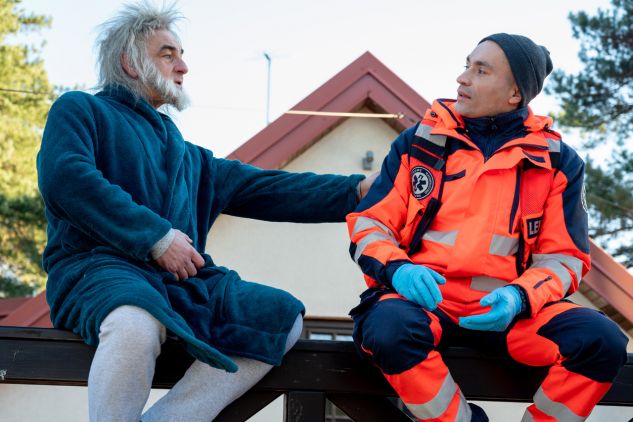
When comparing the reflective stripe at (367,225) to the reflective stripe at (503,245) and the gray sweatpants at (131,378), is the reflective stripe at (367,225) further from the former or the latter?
the gray sweatpants at (131,378)

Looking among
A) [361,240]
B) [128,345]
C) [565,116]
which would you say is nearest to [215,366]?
[128,345]

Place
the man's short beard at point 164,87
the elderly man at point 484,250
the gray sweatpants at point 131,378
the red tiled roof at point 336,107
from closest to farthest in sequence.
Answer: the gray sweatpants at point 131,378 → the elderly man at point 484,250 → the man's short beard at point 164,87 → the red tiled roof at point 336,107

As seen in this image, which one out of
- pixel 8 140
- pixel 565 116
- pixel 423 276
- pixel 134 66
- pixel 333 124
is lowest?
pixel 8 140

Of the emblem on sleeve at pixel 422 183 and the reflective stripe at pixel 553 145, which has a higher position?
the reflective stripe at pixel 553 145

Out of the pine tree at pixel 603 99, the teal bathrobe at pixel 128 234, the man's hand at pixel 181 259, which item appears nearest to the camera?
the teal bathrobe at pixel 128 234

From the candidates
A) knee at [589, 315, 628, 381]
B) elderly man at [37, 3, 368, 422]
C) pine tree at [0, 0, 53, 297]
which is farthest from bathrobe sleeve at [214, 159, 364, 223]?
pine tree at [0, 0, 53, 297]

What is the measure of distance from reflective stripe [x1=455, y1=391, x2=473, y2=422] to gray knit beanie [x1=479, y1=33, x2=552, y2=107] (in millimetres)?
1059

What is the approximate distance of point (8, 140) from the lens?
1708 cm

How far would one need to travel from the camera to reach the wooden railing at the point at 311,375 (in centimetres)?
284

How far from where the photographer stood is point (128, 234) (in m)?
2.75

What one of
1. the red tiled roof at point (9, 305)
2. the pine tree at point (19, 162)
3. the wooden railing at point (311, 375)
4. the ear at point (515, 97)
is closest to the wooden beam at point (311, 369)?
the wooden railing at point (311, 375)

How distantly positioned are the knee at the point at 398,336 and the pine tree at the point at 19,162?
14.2 metres

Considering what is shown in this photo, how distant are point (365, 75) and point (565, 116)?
10.2m

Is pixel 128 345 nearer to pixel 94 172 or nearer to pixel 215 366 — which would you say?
pixel 215 366
